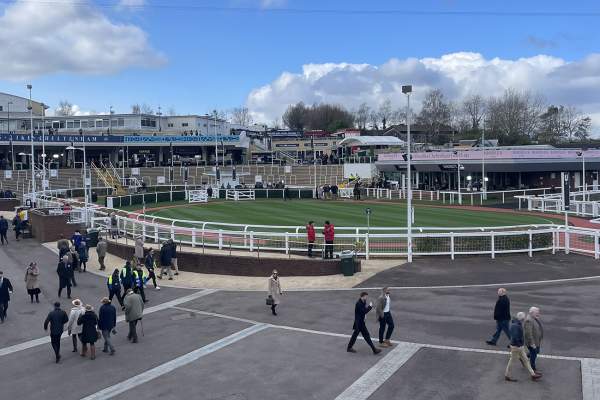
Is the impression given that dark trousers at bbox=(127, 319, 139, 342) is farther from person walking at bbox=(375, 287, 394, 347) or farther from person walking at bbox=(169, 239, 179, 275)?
person walking at bbox=(169, 239, 179, 275)

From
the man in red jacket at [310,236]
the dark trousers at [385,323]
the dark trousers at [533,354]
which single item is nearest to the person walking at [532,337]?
the dark trousers at [533,354]

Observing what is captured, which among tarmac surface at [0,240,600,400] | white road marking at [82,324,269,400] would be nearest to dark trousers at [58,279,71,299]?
tarmac surface at [0,240,600,400]

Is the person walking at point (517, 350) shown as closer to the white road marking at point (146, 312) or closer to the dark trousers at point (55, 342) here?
the dark trousers at point (55, 342)

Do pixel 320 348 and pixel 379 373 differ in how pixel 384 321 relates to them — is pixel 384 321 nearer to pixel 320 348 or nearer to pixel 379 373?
pixel 320 348

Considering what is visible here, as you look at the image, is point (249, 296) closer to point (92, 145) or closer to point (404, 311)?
point (404, 311)

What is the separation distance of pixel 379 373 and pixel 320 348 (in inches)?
76.4

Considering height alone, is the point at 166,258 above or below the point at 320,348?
above

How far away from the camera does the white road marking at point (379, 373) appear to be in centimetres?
1075

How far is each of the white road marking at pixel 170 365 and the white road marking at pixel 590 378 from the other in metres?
7.33

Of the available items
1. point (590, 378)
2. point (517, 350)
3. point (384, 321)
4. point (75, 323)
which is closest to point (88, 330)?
point (75, 323)

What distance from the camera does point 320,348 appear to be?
13.4m

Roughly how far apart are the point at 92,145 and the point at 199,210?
3876 centimetres

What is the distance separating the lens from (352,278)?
67.6 ft

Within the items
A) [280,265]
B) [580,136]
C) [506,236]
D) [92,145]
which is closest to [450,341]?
[280,265]
